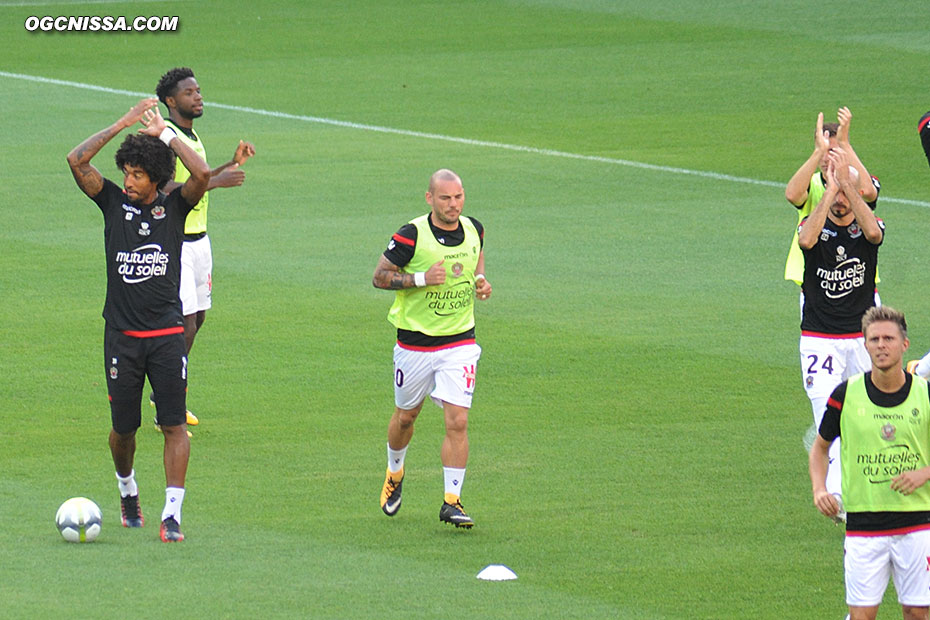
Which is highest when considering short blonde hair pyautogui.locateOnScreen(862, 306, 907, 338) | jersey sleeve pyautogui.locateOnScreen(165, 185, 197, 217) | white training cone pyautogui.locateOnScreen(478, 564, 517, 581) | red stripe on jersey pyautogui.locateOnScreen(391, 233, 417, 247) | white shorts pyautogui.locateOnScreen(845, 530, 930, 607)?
red stripe on jersey pyautogui.locateOnScreen(391, 233, 417, 247)

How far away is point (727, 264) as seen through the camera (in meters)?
21.1

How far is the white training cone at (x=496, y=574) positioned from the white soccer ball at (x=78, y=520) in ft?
8.20

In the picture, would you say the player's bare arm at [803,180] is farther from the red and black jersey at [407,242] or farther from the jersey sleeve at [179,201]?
the jersey sleeve at [179,201]

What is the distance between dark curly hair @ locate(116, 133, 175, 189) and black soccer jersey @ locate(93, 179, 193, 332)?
0.18 meters

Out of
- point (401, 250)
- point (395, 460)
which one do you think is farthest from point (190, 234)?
point (395, 460)

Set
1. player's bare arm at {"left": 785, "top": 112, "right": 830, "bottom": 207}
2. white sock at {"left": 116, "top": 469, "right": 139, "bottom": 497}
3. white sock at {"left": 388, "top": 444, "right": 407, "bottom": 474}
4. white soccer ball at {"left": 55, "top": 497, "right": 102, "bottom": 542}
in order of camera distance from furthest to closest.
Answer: white sock at {"left": 388, "top": 444, "right": 407, "bottom": 474}
player's bare arm at {"left": 785, "top": 112, "right": 830, "bottom": 207}
white sock at {"left": 116, "top": 469, "right": 139, "bottom": 497}
white soccer ball at {"left": 55, "top": 497, "right": 102, "bottom": 542}

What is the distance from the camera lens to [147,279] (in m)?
11.0

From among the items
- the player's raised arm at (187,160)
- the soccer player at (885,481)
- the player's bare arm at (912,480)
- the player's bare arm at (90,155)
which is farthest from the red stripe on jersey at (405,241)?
the player's bare arm at (912,480)

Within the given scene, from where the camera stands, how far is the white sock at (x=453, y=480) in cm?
1143

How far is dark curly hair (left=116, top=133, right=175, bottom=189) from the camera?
35.5 ft

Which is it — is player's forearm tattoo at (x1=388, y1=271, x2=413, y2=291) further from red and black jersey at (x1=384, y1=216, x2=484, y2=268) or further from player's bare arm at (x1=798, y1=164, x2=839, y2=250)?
player's bare arm at (x1=798, y1=164, x2=839, y2=250)

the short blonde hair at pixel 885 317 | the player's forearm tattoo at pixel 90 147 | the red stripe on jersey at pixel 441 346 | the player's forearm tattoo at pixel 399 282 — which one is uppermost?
the player's forearm tattoo at pixel 90 147

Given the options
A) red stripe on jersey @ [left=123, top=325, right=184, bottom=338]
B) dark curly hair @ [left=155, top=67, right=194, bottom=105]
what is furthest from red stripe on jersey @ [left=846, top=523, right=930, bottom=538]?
dark curly hair @ [left=155, top=67, right=194, bottom=105]

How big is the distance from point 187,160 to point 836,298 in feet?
14.5
